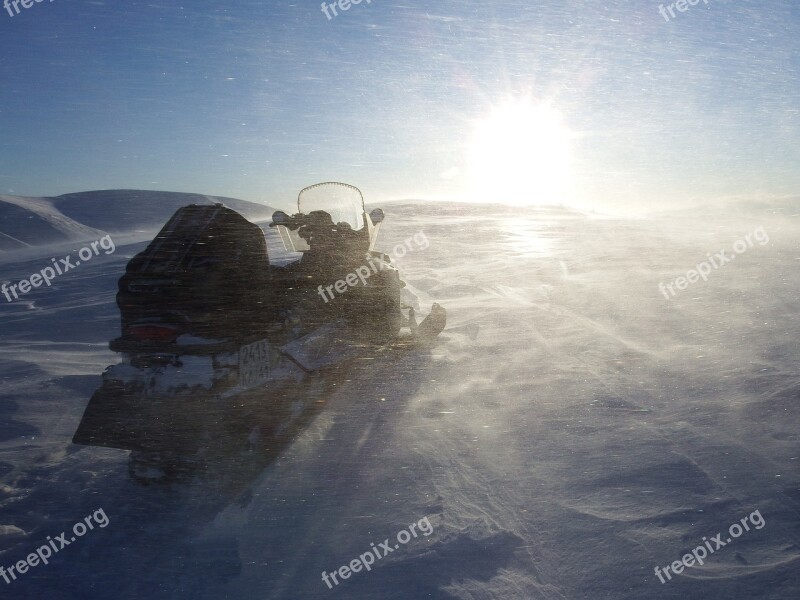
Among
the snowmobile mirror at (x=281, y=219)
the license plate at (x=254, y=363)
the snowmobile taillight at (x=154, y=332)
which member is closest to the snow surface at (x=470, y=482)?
the license plate at (x=254, y=363)

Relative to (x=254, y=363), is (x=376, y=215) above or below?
above

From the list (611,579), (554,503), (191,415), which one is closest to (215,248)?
(191,415)

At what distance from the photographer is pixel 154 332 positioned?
337 centimetres

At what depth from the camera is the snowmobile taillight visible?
336cm

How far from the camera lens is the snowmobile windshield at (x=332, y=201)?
6.54 metres

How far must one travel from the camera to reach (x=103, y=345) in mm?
7234

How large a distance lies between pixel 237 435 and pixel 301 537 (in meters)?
0.80

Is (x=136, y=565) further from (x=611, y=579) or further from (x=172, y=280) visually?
(x=611, y=579)

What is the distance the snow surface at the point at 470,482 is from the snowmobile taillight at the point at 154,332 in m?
0.91

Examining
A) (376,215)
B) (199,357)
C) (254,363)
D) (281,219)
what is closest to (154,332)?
(199,357)
